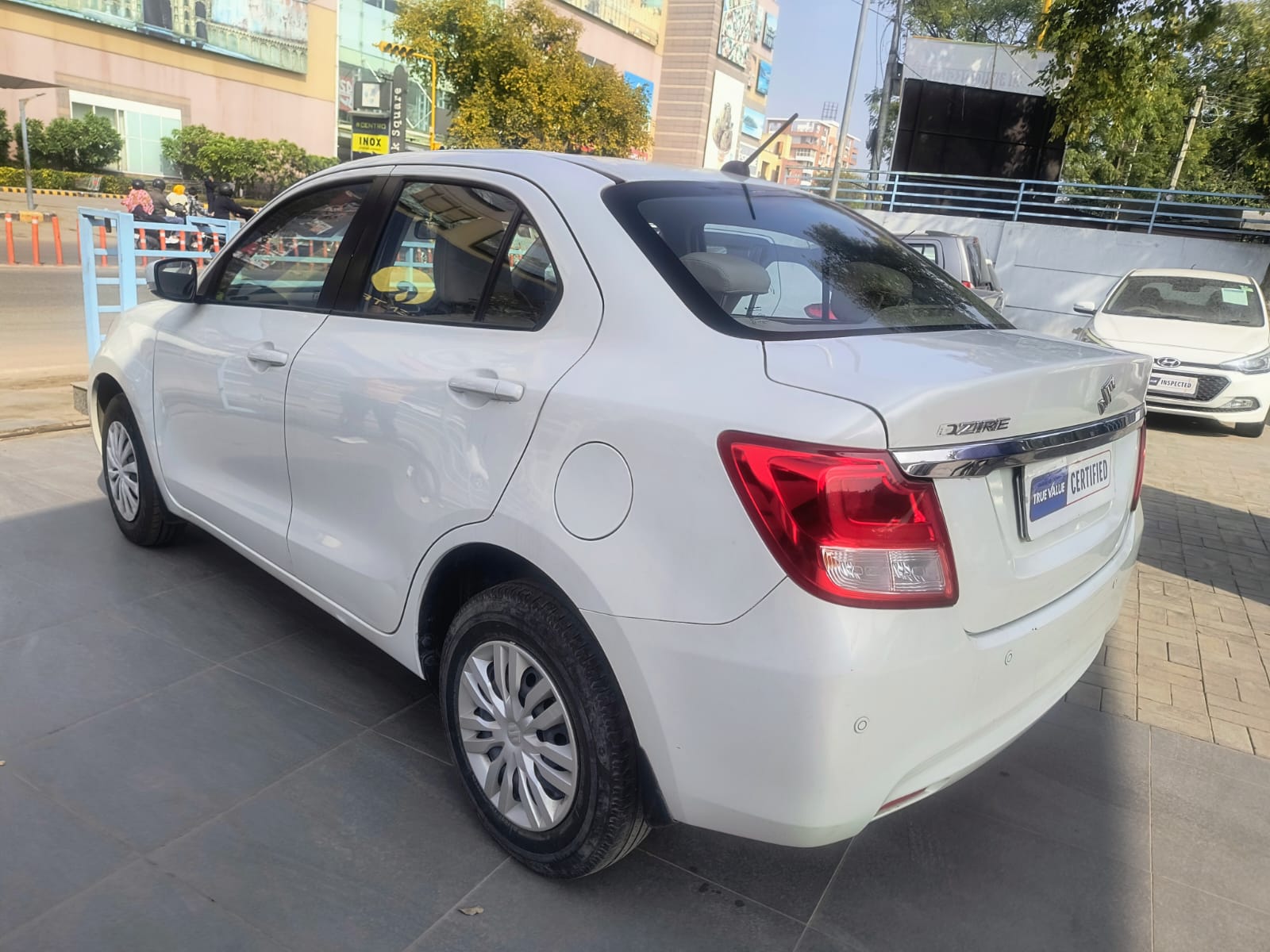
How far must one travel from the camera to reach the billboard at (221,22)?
3741 cm

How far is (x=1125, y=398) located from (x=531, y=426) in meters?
1.45

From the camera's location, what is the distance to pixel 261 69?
142 ft

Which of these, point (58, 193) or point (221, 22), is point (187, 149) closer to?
point (221, 22)

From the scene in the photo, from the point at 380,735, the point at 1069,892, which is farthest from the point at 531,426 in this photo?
the point at 1069,892

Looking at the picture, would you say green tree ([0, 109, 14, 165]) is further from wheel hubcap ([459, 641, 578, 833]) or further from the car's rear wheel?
wheel hubcap ([459, 641, 578, 833])

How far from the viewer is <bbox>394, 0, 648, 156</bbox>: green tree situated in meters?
30.4

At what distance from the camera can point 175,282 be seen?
142 inches

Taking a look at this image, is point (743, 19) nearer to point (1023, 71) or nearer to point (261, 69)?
point (261, 69)

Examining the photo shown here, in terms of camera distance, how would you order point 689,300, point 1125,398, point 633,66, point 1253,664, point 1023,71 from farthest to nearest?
point 633,66, point 1023,71, point 1253,664, point 1125,398, point 689,300

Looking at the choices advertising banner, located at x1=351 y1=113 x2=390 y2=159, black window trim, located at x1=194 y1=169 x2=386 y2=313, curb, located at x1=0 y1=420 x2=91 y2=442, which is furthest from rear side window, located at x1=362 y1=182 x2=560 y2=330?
advertising banner, located at x1=351 y1=113 x2=390 y2=159

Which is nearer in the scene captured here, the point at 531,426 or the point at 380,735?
the point at 531,426

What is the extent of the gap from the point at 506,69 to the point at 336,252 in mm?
30700

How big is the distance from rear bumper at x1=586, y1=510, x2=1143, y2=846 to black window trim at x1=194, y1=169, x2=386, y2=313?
5.17 feet

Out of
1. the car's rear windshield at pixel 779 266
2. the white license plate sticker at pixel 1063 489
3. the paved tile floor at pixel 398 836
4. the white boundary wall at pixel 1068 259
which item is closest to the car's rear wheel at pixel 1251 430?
the paved tile floor at pixel 398 836
